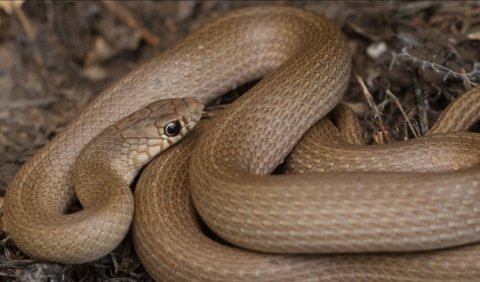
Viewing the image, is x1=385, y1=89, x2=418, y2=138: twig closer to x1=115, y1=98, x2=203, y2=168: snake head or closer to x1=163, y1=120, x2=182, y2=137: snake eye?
x1=115, y1=98, x2=203, y2=168: snake head

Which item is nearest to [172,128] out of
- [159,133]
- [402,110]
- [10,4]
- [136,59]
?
[159,133]

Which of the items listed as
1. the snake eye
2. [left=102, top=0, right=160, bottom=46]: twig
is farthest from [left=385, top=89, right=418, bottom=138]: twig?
[left=102, top=0, right=160, bottom=46]: twig

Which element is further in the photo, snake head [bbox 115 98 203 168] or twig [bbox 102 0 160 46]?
twig [bbox 102 0 160 46]

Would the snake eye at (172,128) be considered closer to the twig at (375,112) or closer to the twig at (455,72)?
the twig at (375,112)

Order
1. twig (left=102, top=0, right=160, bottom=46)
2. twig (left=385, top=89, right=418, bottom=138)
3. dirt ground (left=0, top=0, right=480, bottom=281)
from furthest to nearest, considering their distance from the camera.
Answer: twig (left=102, top=0, right=160, bottom=46), dirt ground (left=0, top=0, right=480, bottom=281), twig (left=385, top=89, right=418, bottom=138)

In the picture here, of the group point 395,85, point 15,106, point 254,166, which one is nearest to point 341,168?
point 254,166
